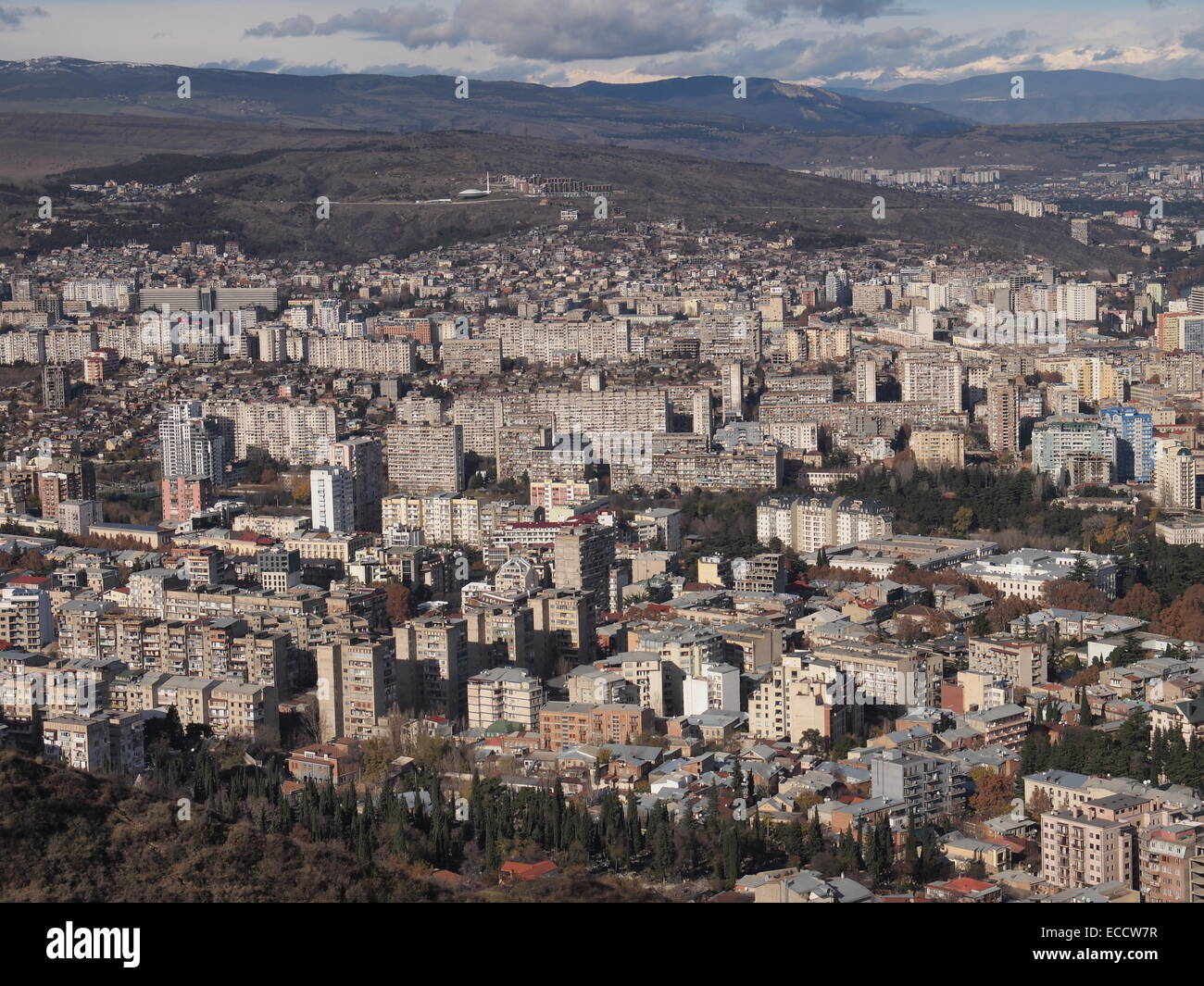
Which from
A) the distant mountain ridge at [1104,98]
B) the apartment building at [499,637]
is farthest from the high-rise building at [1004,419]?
the distant mountain ridge at [1104,98]

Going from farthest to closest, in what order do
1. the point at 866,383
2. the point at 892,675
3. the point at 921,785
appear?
the point at 866,383
the point at 892,675
the point at 921,785

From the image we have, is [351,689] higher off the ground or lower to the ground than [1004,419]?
lower

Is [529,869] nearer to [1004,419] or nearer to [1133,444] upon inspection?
[1133,444]

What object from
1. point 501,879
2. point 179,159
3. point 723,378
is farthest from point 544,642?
point 179,159

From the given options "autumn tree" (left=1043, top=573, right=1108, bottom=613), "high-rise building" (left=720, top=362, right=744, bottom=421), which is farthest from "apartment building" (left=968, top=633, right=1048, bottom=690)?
"high-rise building" (left=720, top=362, right=744, bottom=421)

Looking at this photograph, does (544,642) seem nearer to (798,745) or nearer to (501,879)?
(798,745)

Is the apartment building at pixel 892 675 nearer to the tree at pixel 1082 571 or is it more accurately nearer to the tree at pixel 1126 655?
the tree at pixel 1126 655

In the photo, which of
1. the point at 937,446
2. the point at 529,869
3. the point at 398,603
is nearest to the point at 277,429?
the point at 937,446

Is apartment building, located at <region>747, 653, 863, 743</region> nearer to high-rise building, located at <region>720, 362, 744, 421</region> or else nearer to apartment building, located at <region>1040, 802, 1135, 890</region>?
apartment building, located at <region>1040, 802, 1135, 890</region>
